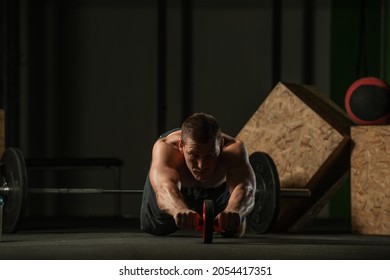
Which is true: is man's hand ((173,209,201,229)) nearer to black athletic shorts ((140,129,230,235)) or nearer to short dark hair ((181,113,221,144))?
short dark hair ((181,113,221,144))

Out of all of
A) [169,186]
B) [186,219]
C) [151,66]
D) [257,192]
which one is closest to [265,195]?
[257,192]

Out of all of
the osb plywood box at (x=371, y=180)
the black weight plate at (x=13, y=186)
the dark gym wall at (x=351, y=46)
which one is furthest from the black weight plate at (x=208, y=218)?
the dark gym wall at (x=351, y=46)

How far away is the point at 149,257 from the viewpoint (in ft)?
11.4

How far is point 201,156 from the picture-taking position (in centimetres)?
379

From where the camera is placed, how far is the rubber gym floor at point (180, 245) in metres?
3.56

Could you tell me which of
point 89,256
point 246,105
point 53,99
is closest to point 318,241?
point 89,256

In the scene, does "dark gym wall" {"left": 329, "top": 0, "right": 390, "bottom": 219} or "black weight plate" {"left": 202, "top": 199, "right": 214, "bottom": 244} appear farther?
"dark gym wall" {"left": 329, "top": 0, "right": 390, "bottom": 219}

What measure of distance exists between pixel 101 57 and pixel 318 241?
3.17m

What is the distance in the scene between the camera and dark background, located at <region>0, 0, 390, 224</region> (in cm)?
685

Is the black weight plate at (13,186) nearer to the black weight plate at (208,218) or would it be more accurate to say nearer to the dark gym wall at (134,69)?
the black weight plate at (208,218)

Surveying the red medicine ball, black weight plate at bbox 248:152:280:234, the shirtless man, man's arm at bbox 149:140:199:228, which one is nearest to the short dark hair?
the shirtless man

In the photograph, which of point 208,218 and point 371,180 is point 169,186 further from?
point 371,180
